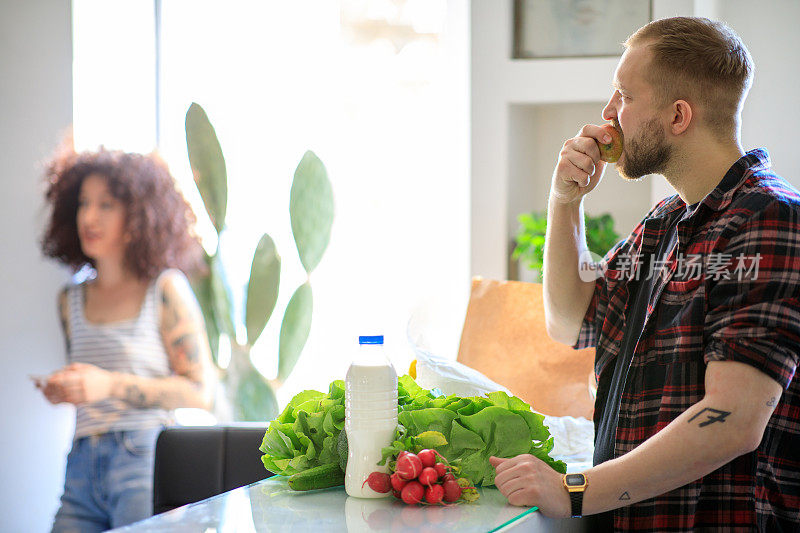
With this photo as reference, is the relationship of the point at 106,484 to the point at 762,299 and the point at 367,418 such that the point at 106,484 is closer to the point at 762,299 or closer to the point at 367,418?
the point at 367,418

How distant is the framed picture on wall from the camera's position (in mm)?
2705

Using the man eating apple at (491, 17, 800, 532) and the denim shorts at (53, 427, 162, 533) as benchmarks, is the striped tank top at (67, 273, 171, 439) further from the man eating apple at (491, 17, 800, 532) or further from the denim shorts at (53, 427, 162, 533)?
the man eating apple at (491, 17, 800, 532)

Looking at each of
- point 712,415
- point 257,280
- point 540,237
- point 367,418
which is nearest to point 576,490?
point 712,415

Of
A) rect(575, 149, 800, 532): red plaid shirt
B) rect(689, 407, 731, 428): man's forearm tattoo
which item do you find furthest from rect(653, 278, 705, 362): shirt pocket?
rect(689, 407, 731, 428): man's forearm tattoo

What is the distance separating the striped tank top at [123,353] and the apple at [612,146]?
1721 millimetres

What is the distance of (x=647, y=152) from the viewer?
1419 mm

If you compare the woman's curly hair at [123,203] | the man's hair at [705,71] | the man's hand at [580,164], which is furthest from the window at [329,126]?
the man's hair at [705,71]

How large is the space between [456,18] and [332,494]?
202 centimetres

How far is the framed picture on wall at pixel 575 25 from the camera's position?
2.71 meters

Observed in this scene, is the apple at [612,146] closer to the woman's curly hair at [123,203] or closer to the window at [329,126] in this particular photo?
the window at [329,126]

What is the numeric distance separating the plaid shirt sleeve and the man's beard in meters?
0.22

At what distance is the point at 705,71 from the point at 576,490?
71cm

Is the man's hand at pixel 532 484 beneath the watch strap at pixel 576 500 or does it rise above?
above

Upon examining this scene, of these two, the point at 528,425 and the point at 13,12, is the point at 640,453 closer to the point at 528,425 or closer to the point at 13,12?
the point at 528,425
